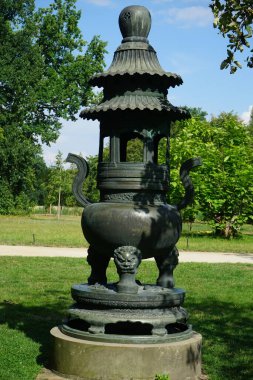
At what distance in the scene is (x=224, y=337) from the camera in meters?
9.04

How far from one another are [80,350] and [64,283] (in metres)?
7.55

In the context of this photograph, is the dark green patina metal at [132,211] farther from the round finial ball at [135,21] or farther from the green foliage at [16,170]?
the green foliage at [16,170]

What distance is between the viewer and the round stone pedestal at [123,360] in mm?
6570

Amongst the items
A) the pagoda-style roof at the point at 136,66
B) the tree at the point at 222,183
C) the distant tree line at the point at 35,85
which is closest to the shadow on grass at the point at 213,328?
the pagoda-style roof at the point at 136,66

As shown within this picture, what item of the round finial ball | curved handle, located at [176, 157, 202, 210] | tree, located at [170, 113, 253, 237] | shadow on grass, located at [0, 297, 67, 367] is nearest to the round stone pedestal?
shadow on grass, located at [0, 297, 67, 367]

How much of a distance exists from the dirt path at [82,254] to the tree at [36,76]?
71.1 feet

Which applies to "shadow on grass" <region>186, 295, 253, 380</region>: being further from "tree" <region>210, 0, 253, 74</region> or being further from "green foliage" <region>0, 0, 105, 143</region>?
"green foliage" <region>0, 0, 105, 143</region>

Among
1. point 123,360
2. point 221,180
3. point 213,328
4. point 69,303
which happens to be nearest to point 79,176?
point 123,360

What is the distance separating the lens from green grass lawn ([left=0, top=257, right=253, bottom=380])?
24.7 ft

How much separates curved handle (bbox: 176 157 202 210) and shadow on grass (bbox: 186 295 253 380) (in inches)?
79.3

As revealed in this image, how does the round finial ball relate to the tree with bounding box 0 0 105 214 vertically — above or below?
below

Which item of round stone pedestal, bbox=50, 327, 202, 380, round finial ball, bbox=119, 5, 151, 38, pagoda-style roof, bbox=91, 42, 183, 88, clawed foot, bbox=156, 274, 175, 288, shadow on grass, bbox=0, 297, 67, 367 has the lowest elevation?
shadow on grass, bbox=0, 297, 67, 367

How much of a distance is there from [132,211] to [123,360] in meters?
1.68

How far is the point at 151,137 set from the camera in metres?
7.68
